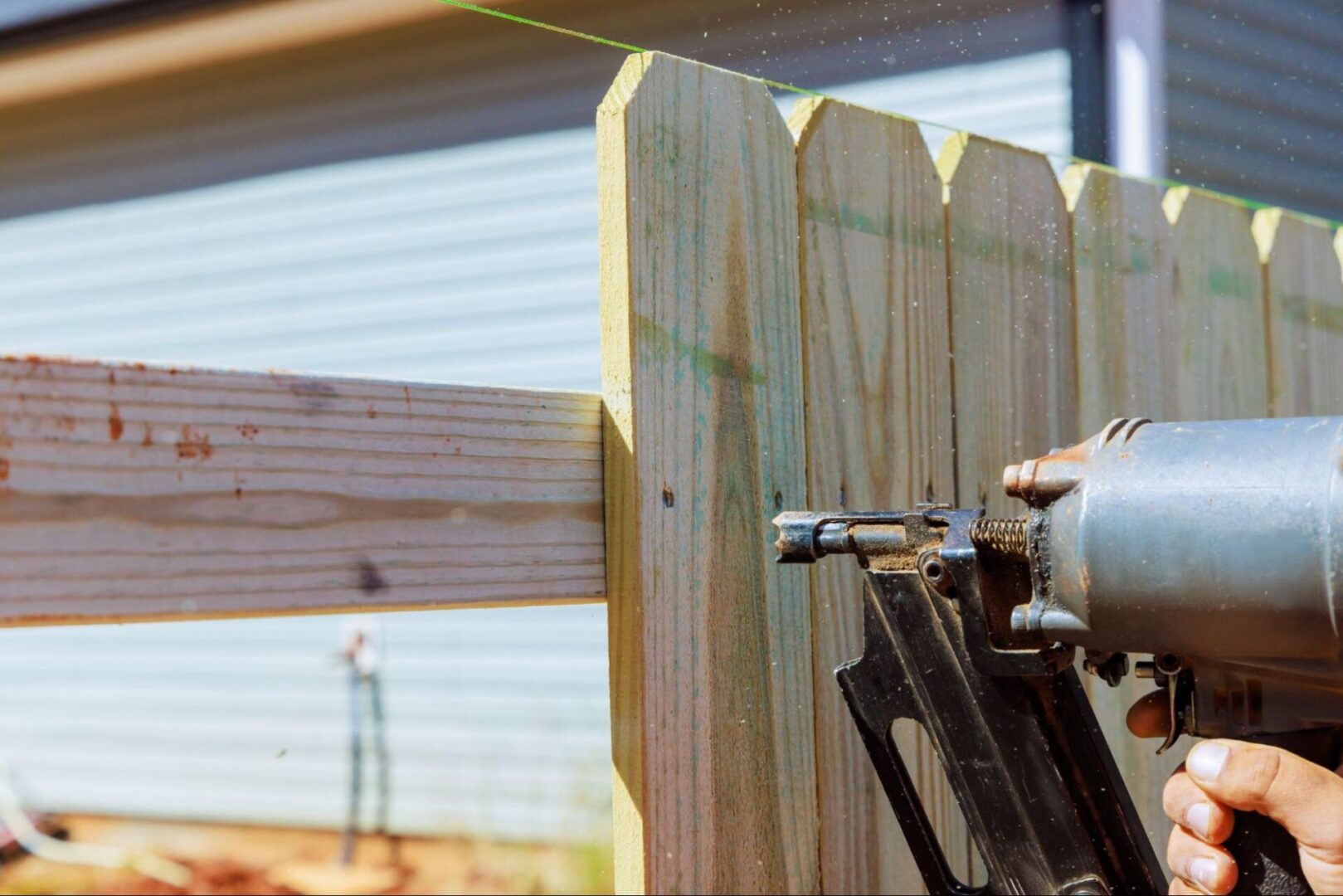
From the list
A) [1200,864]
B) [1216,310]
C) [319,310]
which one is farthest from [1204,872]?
[319,310]

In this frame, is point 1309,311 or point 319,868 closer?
point 1309,311

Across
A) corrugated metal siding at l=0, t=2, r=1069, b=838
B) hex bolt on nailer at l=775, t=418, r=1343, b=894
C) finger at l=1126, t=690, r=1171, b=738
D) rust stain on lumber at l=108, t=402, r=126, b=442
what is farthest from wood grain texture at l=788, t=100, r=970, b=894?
corrugated metal siding at l=0, t=2, r=1069, b=838

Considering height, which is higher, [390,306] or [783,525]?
[390,306]

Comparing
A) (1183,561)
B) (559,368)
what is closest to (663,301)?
(1183,561)

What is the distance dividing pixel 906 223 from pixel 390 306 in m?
4.95

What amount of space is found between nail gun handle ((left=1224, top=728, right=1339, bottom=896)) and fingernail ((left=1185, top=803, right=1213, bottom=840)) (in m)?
0.02

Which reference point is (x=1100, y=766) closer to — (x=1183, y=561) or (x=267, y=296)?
(x=1183, y=561)

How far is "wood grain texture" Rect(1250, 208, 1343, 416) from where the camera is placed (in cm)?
225

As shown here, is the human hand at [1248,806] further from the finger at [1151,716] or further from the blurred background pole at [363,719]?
the blurred background pole at [363,719]

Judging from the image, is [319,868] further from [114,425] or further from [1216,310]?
[114,425]

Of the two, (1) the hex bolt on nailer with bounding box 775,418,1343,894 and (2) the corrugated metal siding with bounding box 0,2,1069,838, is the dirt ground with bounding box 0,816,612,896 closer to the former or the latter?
(2) the corrugated metal siding with bounding box 0,2,1069,838

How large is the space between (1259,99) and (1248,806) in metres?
2.15

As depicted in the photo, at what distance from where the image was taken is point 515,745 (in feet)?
19.1

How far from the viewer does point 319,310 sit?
21.1ft
